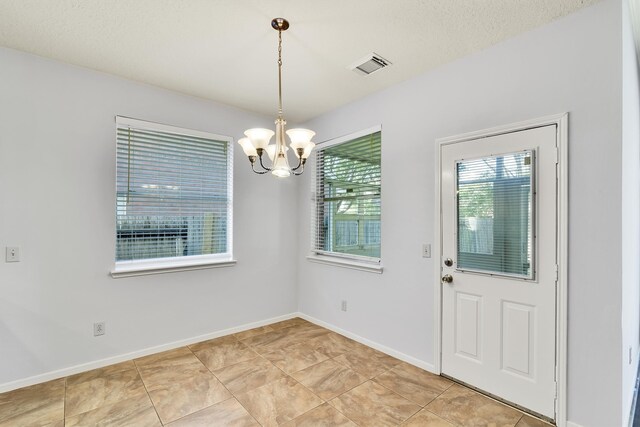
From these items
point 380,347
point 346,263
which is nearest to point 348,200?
point 346,263

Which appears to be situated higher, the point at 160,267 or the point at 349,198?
the point at 349,198

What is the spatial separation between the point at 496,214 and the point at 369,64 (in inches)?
64.6

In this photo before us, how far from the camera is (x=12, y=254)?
254cm

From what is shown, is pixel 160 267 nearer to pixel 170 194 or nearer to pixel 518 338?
pixel 170 194

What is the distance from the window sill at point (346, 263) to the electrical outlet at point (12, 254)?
9.41 ft

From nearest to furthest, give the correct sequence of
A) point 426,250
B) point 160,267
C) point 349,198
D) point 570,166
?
point 570,166 → point 426,250 → point 160,267 → point 349,198

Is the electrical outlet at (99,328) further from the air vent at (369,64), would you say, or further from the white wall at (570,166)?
the air vent at (369,64)

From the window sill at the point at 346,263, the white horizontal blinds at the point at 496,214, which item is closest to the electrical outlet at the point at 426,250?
the white horizontal blinds at the point at 496,214

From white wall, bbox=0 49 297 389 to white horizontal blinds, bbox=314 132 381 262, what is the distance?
1.45 m

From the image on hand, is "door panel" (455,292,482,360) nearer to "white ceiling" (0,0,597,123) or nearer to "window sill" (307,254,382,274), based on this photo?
"window sill" (307,254,382,274)

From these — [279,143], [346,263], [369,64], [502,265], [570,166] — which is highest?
[369,64]

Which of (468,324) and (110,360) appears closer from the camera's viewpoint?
(468,324)

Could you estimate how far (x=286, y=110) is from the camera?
393 centimetres

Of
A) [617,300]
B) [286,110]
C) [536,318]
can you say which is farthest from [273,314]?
[617,300]
